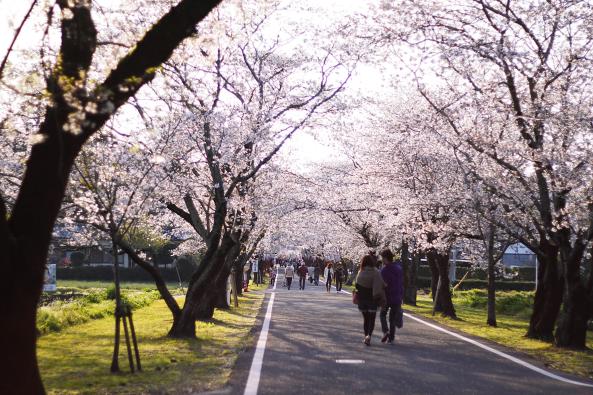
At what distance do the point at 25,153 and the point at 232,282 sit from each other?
1273cm

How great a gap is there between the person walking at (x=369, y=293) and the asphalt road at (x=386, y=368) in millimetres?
463

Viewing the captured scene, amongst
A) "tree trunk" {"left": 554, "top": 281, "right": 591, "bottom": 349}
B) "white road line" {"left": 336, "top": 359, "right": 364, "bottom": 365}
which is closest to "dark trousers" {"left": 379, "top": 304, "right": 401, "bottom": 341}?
"white road line" {"left": 336, "top": 359, "right": 364, "bottom": 365}

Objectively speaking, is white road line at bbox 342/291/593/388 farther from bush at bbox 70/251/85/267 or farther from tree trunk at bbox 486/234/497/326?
bush at bbox 70/251/85/267

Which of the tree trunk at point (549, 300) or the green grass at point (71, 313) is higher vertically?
the tree trunk at point (549, 300)

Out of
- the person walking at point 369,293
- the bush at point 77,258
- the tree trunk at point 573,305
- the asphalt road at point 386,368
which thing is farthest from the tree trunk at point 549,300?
the bush at point 77,258

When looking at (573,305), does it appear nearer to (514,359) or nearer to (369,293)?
(514,359)

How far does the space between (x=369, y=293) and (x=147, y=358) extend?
4620 mm

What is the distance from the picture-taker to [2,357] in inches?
265

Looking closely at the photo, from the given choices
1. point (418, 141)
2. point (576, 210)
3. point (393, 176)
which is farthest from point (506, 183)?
point (393, 176)

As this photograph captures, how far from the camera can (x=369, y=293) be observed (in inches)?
600

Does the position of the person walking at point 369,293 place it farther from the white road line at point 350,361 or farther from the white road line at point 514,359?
the white road line at point 350,361

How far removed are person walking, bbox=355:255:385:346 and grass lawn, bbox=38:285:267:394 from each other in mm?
2430

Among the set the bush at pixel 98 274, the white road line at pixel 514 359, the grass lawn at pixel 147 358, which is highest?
the bush at pixel 98 274

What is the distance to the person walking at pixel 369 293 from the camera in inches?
589
